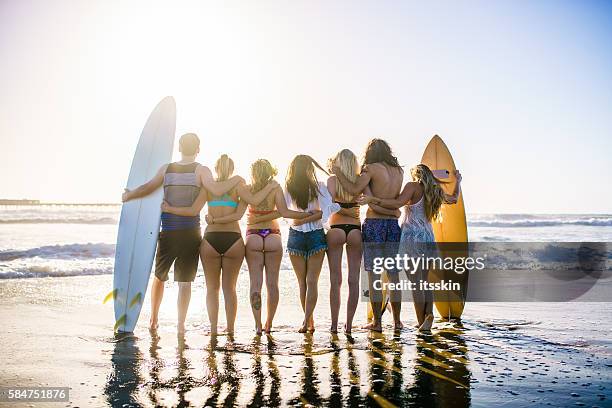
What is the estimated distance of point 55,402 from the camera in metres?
3.18

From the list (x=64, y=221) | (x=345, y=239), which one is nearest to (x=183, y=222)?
(x=345, y=239)

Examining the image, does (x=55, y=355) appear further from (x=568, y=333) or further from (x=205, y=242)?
(x=568, y=333)

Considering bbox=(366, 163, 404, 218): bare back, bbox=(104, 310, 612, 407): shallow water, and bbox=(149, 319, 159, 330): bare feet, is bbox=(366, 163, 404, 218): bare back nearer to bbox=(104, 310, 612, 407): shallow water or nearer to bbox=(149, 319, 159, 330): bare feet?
bbox=(104, 310, 612, 407): shallow water

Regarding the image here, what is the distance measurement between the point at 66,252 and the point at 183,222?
8.79 metres

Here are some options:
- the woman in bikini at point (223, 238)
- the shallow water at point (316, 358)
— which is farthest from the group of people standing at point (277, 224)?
the shallow water at point (316, 358)

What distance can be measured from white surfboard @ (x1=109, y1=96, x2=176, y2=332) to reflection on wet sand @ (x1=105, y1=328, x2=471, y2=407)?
637 mm

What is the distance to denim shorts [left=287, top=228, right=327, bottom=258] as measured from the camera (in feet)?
17.4

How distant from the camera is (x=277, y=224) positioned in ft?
17.4

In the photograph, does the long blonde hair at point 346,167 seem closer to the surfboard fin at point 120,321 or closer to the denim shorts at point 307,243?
the denim shorts at point 307,243

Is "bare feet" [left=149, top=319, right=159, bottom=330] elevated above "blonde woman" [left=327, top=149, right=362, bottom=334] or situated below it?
below

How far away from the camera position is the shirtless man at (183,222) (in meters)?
5.17

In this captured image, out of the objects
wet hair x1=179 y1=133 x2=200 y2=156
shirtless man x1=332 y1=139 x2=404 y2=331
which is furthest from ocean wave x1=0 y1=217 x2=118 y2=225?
shirtless man x1=332 y1=139 x2=404 y2=331

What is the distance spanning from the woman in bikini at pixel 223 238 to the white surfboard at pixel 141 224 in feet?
1.87

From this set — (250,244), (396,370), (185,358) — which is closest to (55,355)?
(185,358)
